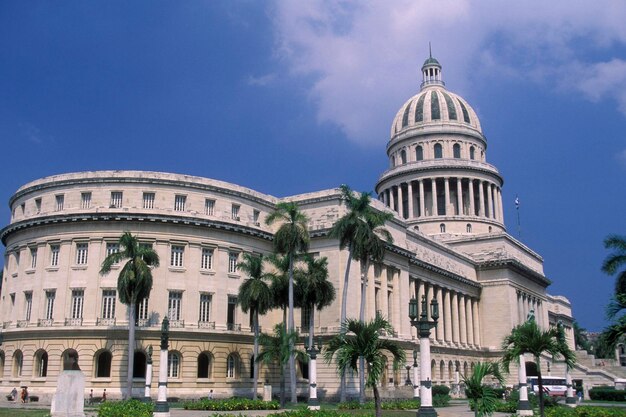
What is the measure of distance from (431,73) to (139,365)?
277 feet

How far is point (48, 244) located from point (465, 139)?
73365 mm

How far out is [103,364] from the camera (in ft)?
183

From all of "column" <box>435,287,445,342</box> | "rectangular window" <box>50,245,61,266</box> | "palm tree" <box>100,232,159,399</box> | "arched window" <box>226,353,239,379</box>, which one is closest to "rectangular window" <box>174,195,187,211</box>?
"palm tree" <box>100,232,159,399</box>

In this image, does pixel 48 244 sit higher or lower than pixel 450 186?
lower

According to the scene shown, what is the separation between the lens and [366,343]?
28891 mm

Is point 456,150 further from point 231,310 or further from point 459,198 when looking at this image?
point 231,310

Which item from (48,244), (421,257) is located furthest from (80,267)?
(421,257)

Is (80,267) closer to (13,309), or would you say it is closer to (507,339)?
(13,309)

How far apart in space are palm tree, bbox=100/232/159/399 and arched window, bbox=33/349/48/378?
8.82 metres

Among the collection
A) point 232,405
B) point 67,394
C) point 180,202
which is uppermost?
point 180,202

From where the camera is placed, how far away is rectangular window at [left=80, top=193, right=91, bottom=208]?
58375mm

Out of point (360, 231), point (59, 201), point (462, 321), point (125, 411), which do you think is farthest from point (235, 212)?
point (462, 321)

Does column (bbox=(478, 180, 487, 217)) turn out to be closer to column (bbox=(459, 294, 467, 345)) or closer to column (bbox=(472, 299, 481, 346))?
column (bbox=(472, 299, 481, 346))

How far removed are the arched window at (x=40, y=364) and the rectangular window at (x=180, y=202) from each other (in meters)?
16.6
